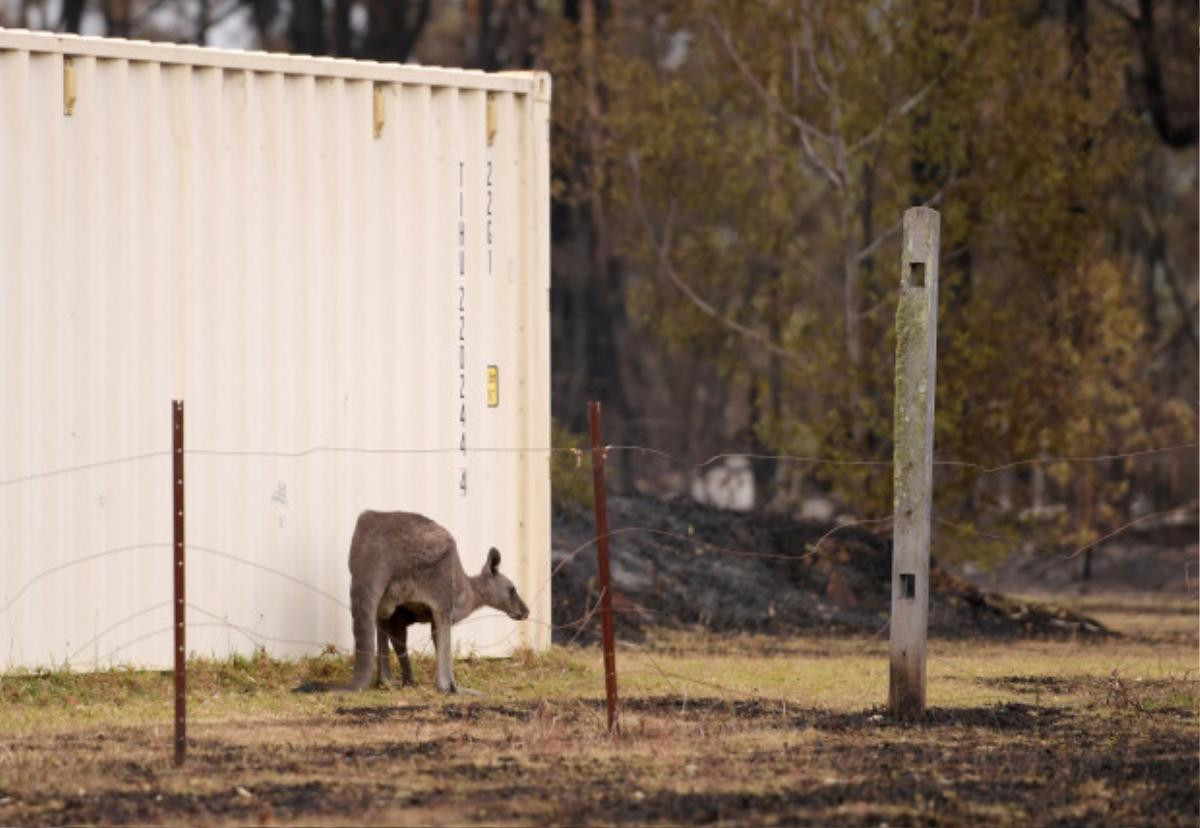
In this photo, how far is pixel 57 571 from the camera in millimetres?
13680

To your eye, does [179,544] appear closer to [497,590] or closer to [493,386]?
[497,590]

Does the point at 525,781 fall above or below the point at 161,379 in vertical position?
below

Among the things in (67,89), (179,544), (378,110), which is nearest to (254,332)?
(378,110)

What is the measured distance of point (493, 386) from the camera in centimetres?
1527

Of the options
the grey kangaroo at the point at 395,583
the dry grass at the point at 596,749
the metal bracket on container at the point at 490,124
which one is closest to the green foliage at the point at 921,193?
the dry grass at the point at 596,749

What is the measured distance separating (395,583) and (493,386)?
2.19 m

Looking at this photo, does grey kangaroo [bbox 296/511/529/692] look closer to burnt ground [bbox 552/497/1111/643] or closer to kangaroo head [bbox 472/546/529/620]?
kangaroo head [bbox 472/546/529/620]

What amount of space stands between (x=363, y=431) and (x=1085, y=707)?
14.9 ft

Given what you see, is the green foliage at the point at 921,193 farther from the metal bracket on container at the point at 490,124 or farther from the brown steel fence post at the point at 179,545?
the brown steel fence post at the point at 179,545

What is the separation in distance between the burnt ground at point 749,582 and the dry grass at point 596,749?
454 centimetres

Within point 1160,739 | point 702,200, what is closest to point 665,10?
point 702,200

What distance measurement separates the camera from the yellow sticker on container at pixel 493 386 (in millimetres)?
15242

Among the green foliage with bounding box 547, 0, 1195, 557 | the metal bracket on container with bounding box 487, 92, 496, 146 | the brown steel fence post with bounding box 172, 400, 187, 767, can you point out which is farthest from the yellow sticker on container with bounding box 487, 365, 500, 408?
→ the green foliage with bounding box 547, 0, 1195, 557

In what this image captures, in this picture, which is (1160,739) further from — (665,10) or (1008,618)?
(665,10)
